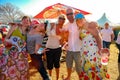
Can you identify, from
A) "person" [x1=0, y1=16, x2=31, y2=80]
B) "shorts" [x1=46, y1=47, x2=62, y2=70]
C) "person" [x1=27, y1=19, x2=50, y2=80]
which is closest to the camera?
"person" [x1=0, y1=16, x2=31, y2=80]

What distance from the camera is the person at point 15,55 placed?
490cm

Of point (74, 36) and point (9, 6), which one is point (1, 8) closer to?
point (9, 6)

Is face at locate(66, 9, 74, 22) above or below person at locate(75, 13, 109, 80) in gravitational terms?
above

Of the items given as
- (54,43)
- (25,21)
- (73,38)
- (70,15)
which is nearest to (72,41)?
(73,38)

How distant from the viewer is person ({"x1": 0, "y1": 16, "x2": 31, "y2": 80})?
4.90 metres

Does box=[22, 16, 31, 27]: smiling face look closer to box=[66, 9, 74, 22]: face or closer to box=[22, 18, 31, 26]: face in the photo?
box=[22, 18, 31, 26]: face

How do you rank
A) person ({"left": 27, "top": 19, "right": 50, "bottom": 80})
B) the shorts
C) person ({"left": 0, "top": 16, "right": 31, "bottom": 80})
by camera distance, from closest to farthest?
1. person ({"left": 0, "top": 16, "right": 31, "bottom": 80})
2. person ({"left": 27, "top": 19, "right": 50, "bottom": 80})
3. the shorts

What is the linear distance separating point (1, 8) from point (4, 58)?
84.2 ft

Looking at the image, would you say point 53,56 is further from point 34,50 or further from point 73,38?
point 34,50

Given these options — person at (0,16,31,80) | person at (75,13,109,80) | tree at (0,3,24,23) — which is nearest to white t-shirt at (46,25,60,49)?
person at (0,16,31,80)

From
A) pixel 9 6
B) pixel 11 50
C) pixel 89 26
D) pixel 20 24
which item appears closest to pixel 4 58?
pixel 11 50

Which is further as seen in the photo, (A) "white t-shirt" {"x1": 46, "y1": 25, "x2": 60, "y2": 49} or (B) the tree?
(B) the tree

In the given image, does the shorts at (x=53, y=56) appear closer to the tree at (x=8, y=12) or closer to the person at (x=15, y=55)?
the person at (x=15, y=55)

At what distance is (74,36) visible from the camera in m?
6.40
